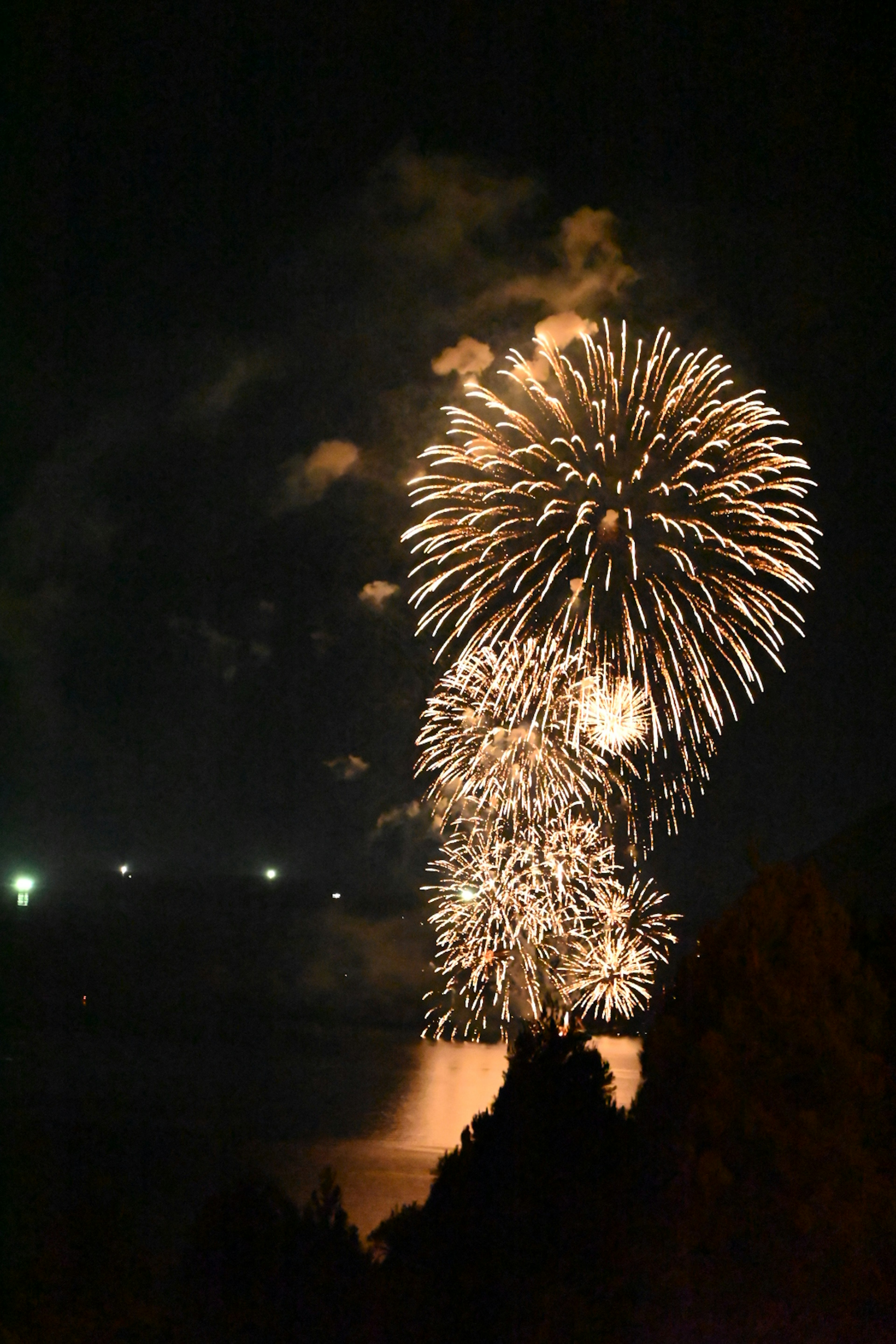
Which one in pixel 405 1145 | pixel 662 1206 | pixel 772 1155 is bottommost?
pixel 405 1145

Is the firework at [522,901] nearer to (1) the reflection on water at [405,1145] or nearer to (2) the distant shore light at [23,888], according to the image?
(1) the reflection on water at [405,1145]

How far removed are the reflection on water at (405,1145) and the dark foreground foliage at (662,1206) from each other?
12.7 metres

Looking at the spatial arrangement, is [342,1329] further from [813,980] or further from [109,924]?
[109,924]

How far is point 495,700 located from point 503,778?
1628 mm

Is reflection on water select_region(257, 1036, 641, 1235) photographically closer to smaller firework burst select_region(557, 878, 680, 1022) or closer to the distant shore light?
smaller firework burst select_region(557, 878, 680, 1022)

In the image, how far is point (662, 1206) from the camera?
27.7 feet

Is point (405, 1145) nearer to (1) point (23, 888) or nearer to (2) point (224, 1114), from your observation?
(2) point (224, 1114)

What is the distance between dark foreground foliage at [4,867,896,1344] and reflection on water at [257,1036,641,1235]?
12682mm

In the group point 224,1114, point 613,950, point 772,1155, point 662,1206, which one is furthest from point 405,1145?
point 662,1206

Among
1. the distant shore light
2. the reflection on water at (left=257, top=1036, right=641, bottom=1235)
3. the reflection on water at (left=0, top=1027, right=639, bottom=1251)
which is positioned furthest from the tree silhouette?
the distant shore light

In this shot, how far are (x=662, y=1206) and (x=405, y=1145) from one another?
43543 millimetres

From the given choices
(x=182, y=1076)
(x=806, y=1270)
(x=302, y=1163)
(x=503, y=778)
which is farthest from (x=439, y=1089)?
(x=806, y=1270)

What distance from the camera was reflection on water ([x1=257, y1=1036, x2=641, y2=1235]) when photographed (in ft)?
121

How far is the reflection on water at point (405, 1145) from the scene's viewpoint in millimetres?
36875
